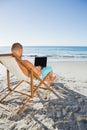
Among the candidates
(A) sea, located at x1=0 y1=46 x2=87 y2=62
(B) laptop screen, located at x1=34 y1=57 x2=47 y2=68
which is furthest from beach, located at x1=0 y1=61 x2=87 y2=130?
(A) sea, located at x1=0 y1=46 x2=87 y2=62

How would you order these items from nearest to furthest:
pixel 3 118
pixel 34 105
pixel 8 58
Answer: pixel 3 118 → pixel 8 58 → pixel 34 105

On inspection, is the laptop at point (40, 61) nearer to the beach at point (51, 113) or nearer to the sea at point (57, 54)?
the beach at point (51, 113)

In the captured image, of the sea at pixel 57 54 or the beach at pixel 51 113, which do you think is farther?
the sea at pixel 57 54

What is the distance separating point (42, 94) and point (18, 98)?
1.92ft

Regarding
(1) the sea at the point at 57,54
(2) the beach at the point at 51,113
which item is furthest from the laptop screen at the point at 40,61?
(1) the sea at the point at 57,54

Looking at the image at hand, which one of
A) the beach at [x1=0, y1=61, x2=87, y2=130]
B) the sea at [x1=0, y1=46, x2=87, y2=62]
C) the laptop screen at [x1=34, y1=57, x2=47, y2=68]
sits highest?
the laptop screen at [x1=34, y1=57, x2=47, y2=68]

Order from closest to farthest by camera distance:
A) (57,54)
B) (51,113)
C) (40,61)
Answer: (51,113), (40,61), (57,54)

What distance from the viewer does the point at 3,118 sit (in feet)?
9.87

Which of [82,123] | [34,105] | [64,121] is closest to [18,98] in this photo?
[34,105]

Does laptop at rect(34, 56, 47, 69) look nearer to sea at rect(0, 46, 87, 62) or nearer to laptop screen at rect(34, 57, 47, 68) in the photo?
laptop screen at rect(34, 57, 47, 68)

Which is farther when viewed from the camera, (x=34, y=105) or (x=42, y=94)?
(x=42, y=94)

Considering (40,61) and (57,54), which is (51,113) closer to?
(40,61)

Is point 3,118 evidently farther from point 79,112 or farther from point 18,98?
point 79,112

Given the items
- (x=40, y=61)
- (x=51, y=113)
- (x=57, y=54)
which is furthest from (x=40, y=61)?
(x=57, y=54)
